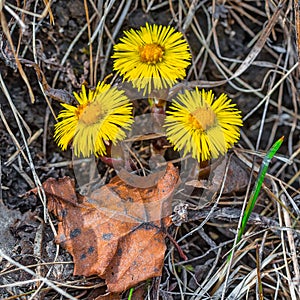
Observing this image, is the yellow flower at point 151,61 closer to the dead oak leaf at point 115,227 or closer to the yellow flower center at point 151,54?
the yellow flower center at point 151,54

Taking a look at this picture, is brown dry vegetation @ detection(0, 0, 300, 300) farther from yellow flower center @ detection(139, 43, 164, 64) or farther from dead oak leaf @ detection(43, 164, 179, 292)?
yellow flower center @ detection(139, 43, 164, 64)

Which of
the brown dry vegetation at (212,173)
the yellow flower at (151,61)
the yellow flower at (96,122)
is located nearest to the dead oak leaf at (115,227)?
the brown dry vegetation at (212,173)

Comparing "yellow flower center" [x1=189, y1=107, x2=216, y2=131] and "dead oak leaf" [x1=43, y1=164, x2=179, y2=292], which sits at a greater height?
"yellow flower center" [x1=189, y1=107, x2=216, y2=131]

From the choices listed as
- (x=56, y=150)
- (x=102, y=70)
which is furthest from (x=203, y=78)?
Answer: (x=56, y=150)

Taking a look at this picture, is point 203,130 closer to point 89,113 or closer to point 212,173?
point 212,173

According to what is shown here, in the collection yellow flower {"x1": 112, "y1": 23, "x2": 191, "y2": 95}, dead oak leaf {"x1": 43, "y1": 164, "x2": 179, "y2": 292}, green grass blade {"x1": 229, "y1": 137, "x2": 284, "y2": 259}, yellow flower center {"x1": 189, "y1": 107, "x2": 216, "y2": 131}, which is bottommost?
dead oak leaf {"x1": 43, "y1": 164, "x2": 179, "y2": 292}

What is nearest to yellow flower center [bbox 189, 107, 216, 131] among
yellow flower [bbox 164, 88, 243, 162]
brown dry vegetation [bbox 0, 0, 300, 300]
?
yellow flower [bbox 164, 88, 243, 162]

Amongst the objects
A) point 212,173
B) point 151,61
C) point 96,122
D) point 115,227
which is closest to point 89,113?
point 96,122
